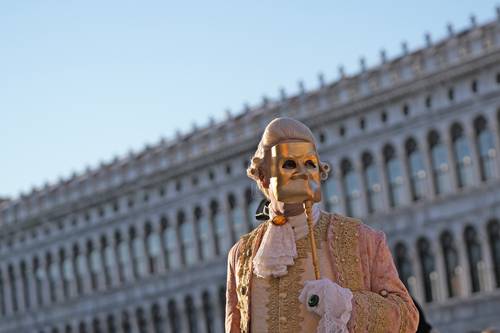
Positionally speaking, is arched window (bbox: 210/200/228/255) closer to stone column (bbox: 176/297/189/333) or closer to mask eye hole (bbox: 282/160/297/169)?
stone column (bbox: 176/297/189/333)

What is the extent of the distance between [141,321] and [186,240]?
3.93m

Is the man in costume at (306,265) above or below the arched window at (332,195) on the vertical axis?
below

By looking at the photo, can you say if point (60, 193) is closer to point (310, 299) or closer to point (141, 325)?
point (141, 325)

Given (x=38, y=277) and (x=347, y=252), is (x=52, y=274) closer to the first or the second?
(x=38, y=277)

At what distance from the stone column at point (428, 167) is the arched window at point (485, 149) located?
1.67 meters

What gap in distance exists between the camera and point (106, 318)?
5178 cm

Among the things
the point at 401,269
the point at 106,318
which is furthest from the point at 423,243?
the point at 106,318

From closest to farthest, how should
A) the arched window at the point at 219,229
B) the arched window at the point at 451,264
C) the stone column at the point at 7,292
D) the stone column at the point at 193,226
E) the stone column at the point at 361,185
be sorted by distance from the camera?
the arched window at the point at 451,264, the stone column at the point at 361,185, the arched window at the point at 219,229, the stone column at the point at 193,226, the stone column at the point at 7,292

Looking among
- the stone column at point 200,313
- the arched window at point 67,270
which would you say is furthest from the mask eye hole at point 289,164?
the arched window at point 67,270

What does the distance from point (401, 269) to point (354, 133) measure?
428 centimetres

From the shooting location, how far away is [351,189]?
42.6 m

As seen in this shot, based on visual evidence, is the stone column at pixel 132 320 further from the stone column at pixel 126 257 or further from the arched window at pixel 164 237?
the arched window at pixel 164 237

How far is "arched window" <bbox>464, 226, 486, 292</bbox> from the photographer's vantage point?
38469mm

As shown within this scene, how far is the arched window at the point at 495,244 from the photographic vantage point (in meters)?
38.1
